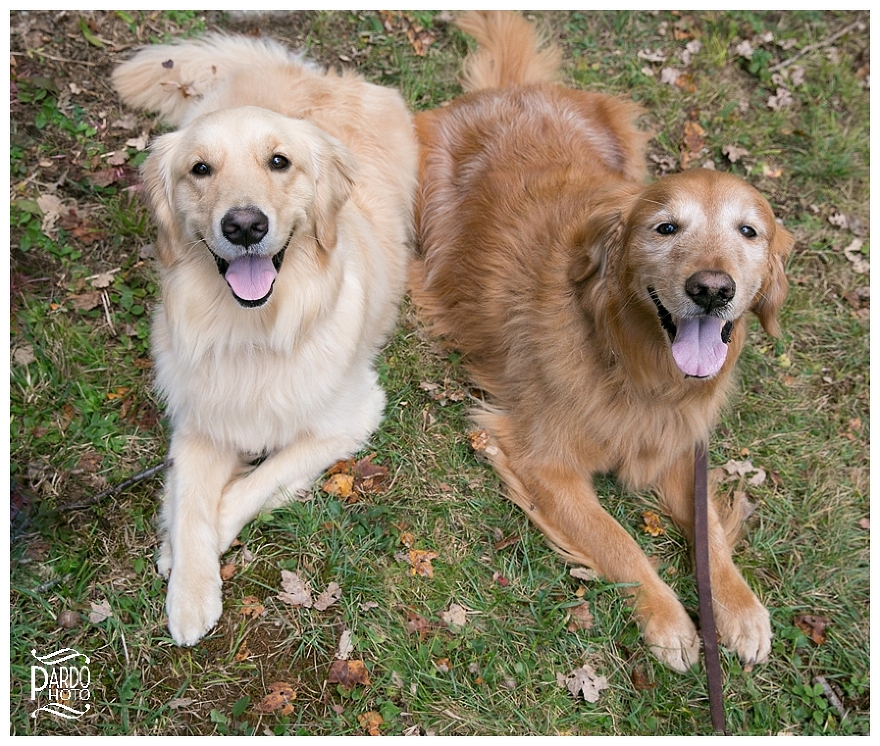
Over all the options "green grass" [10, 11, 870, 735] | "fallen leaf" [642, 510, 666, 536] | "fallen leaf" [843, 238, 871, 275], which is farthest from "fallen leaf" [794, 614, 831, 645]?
"fallen leaf" [843, 238, 871, 275]

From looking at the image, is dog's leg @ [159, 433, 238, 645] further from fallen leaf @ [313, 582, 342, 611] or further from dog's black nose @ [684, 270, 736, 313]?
dog's black nose @ [684, 270, 736, 313]

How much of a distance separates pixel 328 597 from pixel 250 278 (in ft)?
5.23

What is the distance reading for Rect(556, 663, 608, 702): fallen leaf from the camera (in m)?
3.26

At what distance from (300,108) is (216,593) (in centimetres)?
260

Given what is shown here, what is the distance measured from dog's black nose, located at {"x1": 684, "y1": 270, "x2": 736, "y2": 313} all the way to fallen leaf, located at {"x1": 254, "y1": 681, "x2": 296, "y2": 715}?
2425 millimetres

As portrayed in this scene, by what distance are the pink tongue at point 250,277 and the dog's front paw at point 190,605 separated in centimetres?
129

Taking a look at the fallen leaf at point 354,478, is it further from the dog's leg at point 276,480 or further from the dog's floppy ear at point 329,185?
the dog's floppy ear at point 329,185

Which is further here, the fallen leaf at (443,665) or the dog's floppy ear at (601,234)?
the fallen leaf at (443,665)

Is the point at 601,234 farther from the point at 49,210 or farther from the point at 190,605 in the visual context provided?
the point at 49,210

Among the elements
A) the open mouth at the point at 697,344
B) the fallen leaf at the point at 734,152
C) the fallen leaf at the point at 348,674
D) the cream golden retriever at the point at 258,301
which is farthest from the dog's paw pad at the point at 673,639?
the fallen leaf at the point at 734,152

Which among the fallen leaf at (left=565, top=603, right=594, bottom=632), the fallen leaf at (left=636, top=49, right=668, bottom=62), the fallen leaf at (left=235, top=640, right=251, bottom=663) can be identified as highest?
the fallen leaf at (left=636, top=49, right=668, bottom=62)

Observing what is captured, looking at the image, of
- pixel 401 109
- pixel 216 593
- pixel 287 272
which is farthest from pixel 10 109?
pixel 216 593

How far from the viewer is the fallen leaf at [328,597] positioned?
3377mm
